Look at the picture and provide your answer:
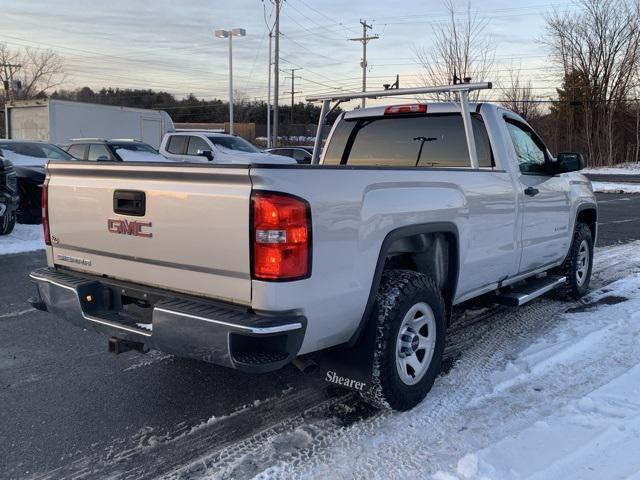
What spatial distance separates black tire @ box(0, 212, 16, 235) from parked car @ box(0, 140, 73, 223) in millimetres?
1225

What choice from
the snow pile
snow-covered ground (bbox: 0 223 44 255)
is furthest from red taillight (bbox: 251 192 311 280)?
snow-covered ground (bbox: 0 223 44 255)

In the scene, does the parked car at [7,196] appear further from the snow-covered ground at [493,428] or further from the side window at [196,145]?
the snow-covered ground at [493,428]

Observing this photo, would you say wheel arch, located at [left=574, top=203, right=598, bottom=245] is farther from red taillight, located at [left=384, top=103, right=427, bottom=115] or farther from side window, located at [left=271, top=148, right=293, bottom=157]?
side window, located at [left=271, top=148, right=293, bottom=157]

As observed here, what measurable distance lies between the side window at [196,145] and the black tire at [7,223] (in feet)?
18.4

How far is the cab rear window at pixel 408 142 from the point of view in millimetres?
4797

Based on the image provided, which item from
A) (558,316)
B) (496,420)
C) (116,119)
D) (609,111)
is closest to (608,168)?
(609,111)

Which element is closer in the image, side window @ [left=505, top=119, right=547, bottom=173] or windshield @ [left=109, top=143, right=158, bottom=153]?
side window @ [left=505, top=119, right=547, bottom=173]

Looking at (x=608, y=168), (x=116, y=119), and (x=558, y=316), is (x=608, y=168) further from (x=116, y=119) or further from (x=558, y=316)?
(x=558, y=316)

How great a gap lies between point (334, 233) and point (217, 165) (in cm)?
69

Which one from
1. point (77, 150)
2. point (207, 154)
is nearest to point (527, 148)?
point (207, 154)

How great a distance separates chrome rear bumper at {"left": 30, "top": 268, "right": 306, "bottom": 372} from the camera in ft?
9.04

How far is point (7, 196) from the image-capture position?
9688 millimetres

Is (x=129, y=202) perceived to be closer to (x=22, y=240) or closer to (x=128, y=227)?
(x=128, y=227)

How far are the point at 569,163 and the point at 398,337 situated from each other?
9.10 feet
